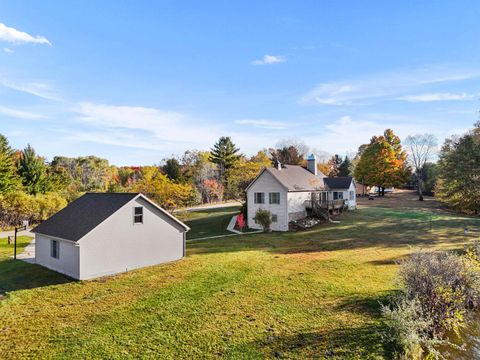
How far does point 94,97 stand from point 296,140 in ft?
192

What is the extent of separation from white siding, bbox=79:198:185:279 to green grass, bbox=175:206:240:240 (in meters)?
10.0

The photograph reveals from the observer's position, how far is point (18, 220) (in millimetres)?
33156

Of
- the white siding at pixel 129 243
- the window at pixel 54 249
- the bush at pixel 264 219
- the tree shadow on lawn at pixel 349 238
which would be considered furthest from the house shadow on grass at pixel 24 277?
the bush at pixel 264 219

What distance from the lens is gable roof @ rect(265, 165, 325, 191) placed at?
1234 inches

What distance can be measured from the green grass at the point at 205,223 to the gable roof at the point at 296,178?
8322mm

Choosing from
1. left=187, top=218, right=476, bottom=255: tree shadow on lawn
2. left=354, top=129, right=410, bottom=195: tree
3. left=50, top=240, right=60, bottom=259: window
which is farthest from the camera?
left=354, top=129, right=410, bottom=195: tree

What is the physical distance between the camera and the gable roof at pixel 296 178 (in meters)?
31.4

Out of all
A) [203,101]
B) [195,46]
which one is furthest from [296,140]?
[195,46]

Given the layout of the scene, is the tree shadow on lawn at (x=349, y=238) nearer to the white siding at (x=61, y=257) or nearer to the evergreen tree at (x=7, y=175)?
the white siding at (x=61, y=257)

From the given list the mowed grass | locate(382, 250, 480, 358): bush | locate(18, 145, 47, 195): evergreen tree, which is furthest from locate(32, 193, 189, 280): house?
locate(18, 145, 47, 195): evergreen tree

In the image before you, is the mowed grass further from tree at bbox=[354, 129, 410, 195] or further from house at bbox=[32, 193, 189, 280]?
tree at bbox=[354, 129, 410, 195]

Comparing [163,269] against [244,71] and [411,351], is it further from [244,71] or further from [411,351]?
[244,71]

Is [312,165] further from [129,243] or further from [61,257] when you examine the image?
[61,257]

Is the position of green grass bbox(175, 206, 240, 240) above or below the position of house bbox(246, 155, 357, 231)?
below
